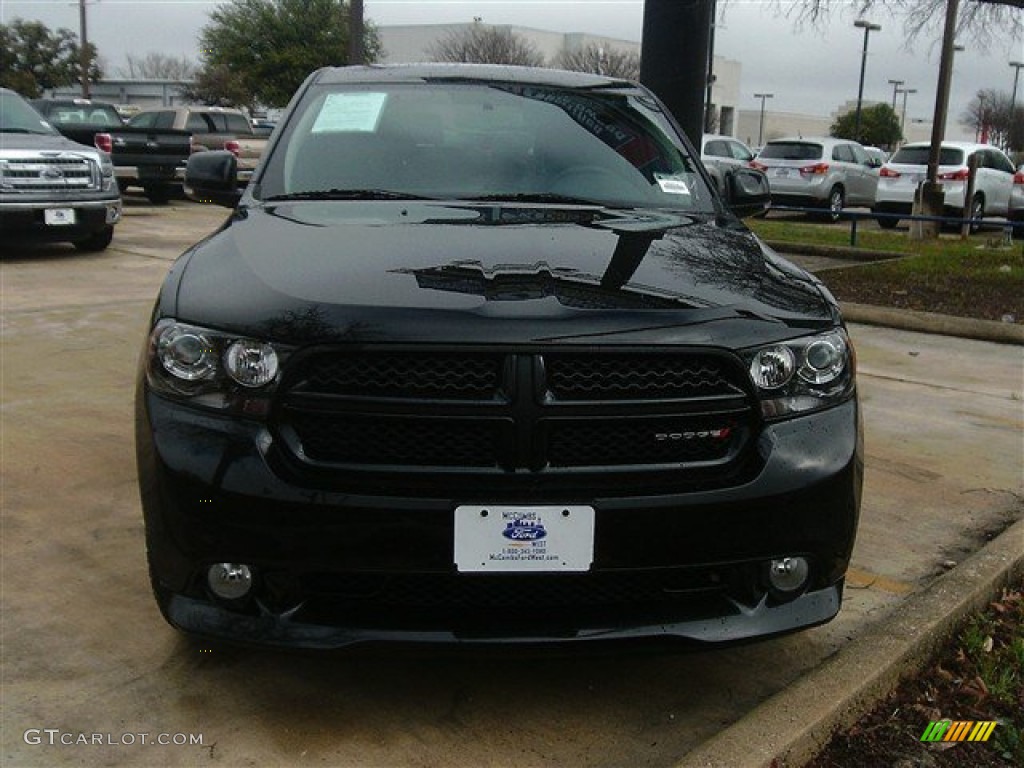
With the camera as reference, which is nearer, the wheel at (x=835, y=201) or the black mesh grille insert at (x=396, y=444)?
the black mesh grille insert at (x=396, y=444)

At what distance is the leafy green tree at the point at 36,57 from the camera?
1683 inches

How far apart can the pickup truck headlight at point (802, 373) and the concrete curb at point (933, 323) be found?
5.99 metres

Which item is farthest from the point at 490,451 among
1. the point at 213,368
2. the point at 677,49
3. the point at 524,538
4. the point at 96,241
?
the point at 96,241

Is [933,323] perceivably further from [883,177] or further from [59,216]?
[883,177]

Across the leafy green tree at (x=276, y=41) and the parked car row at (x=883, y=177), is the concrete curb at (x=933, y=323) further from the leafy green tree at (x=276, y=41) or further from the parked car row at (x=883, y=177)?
the leafy green tree at (x=276, y=41)

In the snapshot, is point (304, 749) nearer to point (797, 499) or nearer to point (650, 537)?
point (650, 537)

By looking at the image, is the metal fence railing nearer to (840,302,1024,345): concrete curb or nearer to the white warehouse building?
(840,302,1024,345): concrete curb

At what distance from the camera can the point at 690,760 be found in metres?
2.31

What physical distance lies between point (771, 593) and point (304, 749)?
117 centimetres

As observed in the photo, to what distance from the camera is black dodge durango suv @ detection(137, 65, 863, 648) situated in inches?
90.1

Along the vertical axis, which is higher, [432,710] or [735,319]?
[735,319]

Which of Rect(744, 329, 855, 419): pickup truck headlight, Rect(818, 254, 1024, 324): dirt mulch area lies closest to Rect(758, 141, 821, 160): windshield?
Rect(818, 254, 1024, 324): dirt mulch area

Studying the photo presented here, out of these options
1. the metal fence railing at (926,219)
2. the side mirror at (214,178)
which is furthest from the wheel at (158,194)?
the side mirror at (214,178)

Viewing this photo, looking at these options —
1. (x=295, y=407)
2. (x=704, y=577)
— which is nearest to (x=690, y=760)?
(x=704, y=577)
